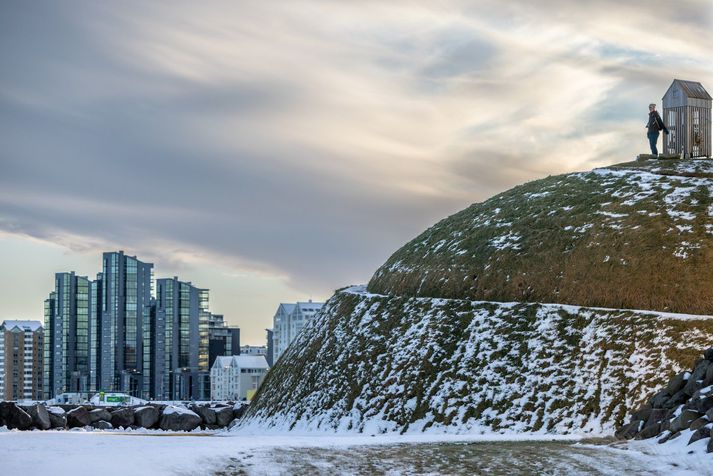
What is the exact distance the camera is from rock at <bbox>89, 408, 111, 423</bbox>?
72.5m

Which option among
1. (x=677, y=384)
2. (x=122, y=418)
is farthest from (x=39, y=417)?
(x=677, y=384)

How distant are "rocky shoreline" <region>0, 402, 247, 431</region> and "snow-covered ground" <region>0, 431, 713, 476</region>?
4319 centimetres

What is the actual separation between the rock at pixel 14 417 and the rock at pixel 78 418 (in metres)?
6.32

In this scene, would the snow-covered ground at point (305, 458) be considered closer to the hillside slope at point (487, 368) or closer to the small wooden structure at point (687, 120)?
the hillside slope at point (487, 368)

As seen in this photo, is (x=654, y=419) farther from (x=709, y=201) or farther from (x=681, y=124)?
(x=681, y=124)

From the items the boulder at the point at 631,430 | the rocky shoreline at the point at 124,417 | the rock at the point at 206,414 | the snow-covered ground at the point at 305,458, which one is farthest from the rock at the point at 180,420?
the boulder at the point at 631,430

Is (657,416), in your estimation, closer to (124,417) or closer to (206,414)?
(206,414)

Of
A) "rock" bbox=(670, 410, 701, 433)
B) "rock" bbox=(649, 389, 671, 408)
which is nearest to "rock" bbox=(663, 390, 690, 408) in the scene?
"rock" bbox=(649, 389, 671, 408)

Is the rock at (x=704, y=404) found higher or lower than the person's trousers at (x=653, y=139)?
lower

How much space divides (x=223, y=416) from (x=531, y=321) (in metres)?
33.1

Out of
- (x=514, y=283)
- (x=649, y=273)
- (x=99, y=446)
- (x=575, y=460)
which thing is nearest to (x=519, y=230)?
(x=514, y=283)

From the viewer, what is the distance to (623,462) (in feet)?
78.7

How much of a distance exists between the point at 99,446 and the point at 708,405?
1512 centimetres

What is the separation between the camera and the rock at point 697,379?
27.2 meters
